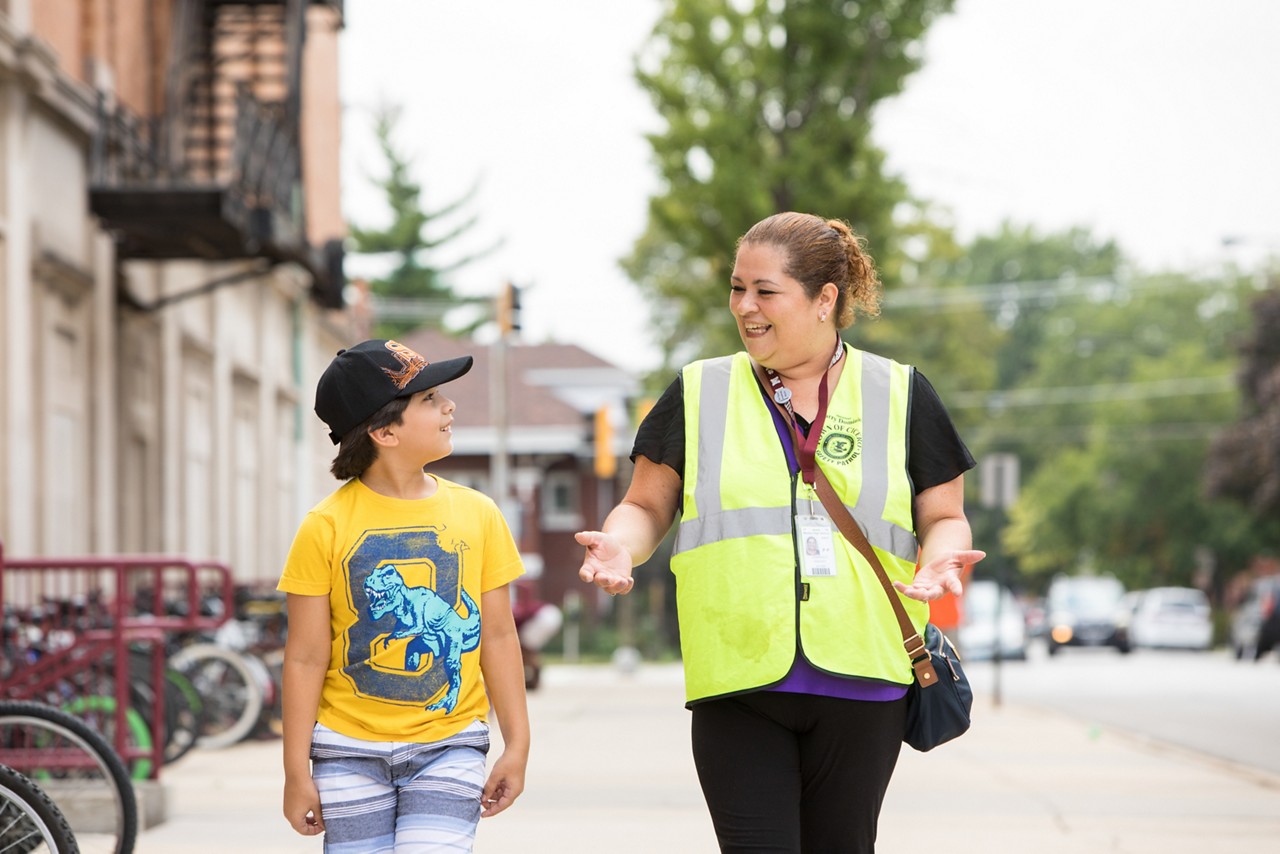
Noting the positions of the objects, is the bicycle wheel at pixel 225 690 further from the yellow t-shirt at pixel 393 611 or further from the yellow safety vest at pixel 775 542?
the yellow safety vest at pixel 775 542

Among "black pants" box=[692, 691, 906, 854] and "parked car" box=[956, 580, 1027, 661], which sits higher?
"black pants" box=[692, 691, 906, 854]

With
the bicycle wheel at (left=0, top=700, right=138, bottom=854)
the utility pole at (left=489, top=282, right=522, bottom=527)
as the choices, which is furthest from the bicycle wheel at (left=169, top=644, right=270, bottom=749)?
the bicycle wheel at (left=0, top=700, right=138, bottom=854)

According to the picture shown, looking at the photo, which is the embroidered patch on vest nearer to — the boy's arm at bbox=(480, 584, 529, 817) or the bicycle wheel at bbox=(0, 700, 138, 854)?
the boy's arm at bbox=(480, 584, 529, 817)

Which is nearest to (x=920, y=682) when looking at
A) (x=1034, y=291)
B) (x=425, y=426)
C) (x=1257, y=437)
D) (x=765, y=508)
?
(x=765, y=508)

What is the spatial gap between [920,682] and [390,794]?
1084mm

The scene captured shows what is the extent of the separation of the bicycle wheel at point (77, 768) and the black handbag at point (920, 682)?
10.6ft

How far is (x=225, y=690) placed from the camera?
1355 centimetres

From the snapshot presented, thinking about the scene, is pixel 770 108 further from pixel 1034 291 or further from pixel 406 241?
pixel 1034 291

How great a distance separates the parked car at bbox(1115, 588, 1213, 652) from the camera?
45844mm

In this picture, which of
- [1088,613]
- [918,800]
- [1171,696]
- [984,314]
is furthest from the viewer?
[984,314]

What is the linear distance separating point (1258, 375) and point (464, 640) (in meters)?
47.8

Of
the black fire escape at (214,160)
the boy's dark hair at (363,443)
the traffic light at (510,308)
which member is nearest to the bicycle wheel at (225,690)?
the black fire escape at (214,160)

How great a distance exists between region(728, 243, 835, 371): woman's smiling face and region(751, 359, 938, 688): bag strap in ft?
0.89

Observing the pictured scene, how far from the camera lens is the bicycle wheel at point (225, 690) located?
13281mm
